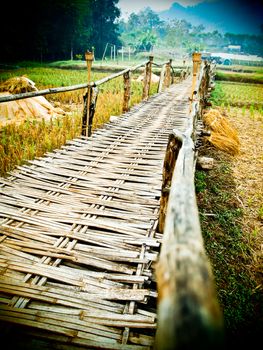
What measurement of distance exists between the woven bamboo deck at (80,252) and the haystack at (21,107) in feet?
14.7

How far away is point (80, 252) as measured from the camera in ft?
6.78

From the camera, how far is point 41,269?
72.8 inches

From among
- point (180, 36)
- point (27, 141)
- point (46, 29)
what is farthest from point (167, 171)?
point (180, 36)

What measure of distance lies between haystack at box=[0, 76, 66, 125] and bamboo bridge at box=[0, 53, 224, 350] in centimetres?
470

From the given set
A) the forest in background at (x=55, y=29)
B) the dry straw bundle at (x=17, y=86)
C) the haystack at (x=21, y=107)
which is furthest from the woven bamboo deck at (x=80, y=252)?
the forest in background at (x=55, y=29)

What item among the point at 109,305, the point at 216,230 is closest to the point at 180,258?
the point at 109,305

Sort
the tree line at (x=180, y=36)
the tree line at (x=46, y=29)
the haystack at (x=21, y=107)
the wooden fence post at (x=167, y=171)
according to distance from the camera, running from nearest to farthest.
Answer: the wooden fence post at (x=167, y=171) < the haystack at (x=21, y=107) < the tree line at (x=46, y=29) < the tree line at (x=180, y=36)

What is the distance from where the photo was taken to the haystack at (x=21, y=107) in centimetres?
757

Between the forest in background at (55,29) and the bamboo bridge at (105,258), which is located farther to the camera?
the forest in background at (55,29)

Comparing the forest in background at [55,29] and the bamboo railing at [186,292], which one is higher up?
the forest in background at [55,29]

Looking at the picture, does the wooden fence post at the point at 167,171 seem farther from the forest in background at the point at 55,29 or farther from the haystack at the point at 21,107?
the forest in background at the point at 55,29

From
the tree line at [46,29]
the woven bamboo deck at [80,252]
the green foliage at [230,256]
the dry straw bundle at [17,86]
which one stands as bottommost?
the green foliage at [230,256]

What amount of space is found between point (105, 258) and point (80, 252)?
211 mm

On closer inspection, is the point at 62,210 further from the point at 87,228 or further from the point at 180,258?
the point at 180,258
